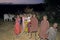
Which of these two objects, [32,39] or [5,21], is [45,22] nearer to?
[32,39]

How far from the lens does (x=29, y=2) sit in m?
14.0

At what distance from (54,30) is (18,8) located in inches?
363

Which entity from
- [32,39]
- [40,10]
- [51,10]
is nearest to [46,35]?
[32,39]

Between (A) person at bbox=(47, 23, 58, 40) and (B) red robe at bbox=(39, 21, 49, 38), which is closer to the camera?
(A) person at bbox=(47, 23, 58, 40)

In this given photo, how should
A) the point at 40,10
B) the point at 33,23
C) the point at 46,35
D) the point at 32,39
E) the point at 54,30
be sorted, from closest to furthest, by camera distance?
the point at 54,30, the point at 46,35, the point at 33,23, the point at 32,39, the point at 40,10

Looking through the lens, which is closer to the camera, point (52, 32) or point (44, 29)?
point (52, 32)

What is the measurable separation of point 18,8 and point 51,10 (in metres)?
2.64

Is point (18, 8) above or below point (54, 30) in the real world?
below

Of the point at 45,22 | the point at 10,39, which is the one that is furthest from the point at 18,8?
the point at 45,22

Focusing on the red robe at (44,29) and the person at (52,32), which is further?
the red robe at (44,29)

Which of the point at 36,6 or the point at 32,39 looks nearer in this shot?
the point at 32,39

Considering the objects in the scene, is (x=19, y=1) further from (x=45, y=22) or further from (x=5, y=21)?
(x=45, y=22)


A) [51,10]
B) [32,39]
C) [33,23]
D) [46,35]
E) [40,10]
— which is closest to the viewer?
[46,35]

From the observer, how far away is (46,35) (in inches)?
219
